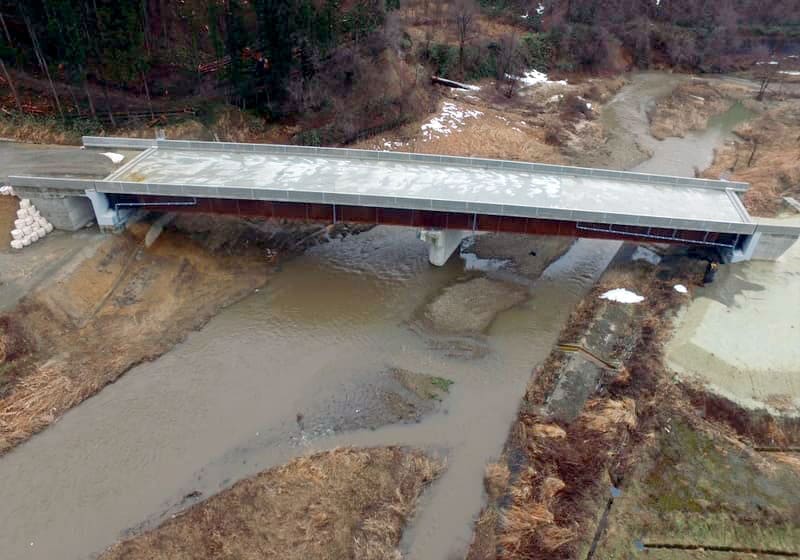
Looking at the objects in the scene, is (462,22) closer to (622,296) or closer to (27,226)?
(622,296)

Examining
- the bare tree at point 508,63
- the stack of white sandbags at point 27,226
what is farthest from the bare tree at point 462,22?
the stack of white sandbags at point 27,226

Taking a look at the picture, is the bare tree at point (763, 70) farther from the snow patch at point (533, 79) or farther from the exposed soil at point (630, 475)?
the exposed soil at point (630, 475)

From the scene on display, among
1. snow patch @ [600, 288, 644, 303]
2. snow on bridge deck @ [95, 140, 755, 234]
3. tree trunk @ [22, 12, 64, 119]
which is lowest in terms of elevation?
snow patch @ [600, 288, 644, 303]

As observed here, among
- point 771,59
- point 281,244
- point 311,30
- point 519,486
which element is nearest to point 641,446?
point 519,486

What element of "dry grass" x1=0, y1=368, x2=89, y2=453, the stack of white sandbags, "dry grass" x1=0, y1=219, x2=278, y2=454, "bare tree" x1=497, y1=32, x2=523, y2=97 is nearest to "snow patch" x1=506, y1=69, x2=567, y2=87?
"bare tree" x1=497, y1=32, x2=523, y2=97

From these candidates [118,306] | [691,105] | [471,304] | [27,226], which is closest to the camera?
[118,306]

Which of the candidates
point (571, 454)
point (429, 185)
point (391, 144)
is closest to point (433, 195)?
point (429, 185)

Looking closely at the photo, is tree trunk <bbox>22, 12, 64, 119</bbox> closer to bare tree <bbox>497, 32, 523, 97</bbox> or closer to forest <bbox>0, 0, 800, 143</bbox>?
forest <bbox>0, 0, 800, 143</bbox>
